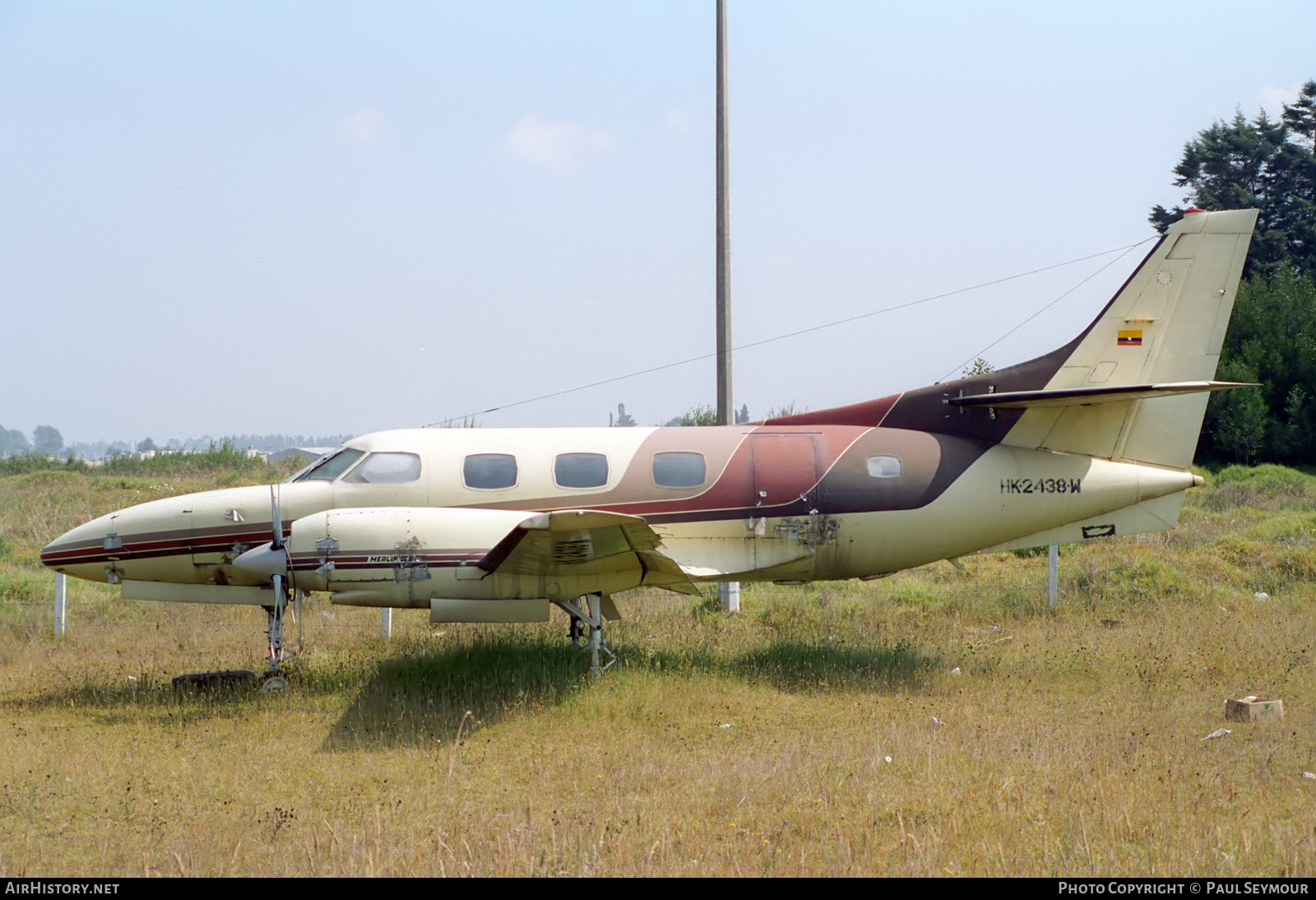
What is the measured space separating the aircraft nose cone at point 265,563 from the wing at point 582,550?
87.1 inches

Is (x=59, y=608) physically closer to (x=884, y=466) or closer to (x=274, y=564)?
(x=274, y=564)

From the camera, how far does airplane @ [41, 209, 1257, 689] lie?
441 inches

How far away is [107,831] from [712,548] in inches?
264

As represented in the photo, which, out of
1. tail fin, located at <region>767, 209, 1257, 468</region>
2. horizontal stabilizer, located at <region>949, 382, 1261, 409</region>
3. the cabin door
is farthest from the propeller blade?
horizontal stabilizer, located at <region>949, 382, 1261, 409</region>

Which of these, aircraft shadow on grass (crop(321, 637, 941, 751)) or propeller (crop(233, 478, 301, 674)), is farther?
propeller (crop(233, 478, 301, 674))

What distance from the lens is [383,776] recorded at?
823 centimetres

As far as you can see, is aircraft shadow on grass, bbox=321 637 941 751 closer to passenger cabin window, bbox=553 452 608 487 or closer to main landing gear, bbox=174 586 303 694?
main landing gear, bbox=174 586 303 694

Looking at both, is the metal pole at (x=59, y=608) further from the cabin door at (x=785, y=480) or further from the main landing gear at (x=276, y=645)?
the cabin door at (x=785, y=480)

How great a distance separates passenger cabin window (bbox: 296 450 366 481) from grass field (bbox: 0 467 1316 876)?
2.33m

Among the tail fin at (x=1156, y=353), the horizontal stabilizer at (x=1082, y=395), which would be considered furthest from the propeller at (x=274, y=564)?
the tail fin at (x=1156, y=353)

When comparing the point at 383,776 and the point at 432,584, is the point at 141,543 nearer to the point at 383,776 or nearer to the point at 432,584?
the point at 432,584

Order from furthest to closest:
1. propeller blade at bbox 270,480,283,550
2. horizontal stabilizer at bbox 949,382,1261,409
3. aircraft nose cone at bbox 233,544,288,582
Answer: horizontal stabilizer at bbox 949,382,1261,409, propeller blade at bbox 270,480,283,550, aircraft nose cone at bbox 233,544,288,582

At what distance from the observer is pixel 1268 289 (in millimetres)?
39219
